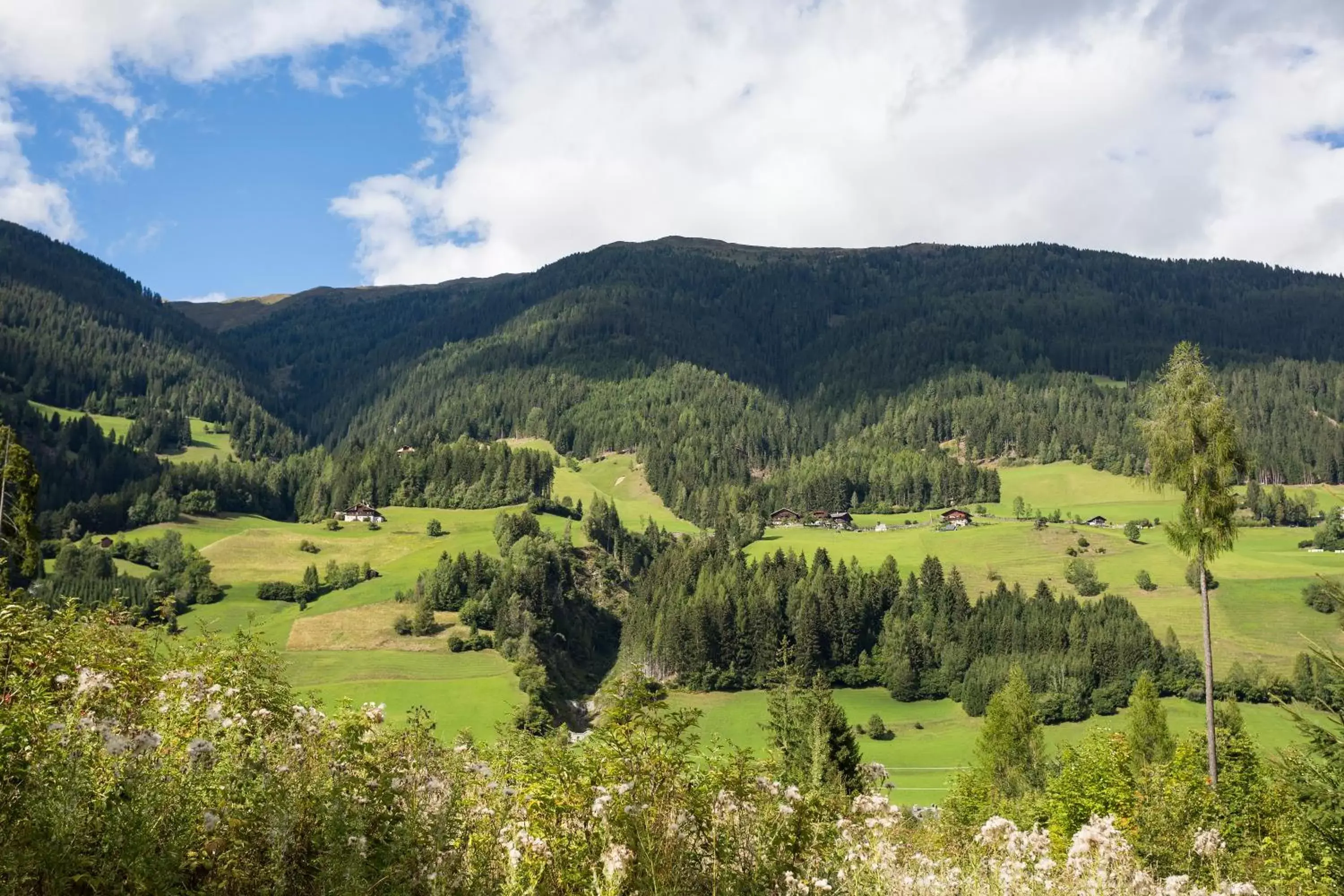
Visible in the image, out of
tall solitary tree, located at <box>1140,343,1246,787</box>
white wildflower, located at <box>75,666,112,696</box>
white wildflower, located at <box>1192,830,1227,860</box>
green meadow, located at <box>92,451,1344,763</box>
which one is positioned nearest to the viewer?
white wildflower, located at <box>75,666,112,696</box>

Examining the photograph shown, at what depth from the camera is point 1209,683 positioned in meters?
32.2

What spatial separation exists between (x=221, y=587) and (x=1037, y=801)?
133 meters

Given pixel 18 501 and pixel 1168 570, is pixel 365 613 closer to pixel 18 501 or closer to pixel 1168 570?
pixel 18 501

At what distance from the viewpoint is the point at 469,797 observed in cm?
1283

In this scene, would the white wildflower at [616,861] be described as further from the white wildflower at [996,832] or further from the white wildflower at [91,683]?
the white wildflower at [996,832]

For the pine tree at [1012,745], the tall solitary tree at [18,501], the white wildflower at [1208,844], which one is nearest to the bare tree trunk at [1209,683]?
the white wildflower at [1208,844]

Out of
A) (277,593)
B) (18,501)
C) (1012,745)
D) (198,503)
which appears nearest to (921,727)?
(1012,745)

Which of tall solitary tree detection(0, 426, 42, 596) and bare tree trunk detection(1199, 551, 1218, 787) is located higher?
tall solitary tree detection(0, 426, 42, 596)

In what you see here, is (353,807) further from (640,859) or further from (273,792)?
(640,859)

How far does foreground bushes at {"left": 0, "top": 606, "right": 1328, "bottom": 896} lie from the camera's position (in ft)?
26.1

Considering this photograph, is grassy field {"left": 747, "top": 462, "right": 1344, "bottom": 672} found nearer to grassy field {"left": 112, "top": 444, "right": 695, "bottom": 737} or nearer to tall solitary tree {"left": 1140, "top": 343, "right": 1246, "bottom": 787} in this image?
grassy field {"left": 112, "top": 444, "right": 695, "bottom": 737}

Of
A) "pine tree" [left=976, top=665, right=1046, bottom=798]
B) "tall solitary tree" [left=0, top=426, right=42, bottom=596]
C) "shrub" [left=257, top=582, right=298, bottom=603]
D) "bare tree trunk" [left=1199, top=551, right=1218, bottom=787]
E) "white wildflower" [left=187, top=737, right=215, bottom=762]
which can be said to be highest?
"tall solitary tree" [left=0, top=426, right=42, bottom=596]

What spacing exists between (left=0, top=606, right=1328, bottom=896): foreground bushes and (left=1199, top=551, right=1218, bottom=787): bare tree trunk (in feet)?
67.1

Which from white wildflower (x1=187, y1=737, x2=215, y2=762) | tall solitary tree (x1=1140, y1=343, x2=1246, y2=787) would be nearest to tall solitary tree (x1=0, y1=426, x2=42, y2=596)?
white wildflower (x1=187, y1=737, x2=215, y2=762)
